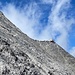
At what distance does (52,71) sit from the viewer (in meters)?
20.5

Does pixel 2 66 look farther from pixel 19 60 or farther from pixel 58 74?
pixel 58 74

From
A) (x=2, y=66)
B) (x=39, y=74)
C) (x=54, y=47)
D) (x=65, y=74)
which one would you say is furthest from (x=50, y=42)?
(x=2, y=66)

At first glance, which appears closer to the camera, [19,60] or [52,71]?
[19,60]

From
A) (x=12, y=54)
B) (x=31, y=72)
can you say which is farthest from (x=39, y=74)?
(x=12, y=54)

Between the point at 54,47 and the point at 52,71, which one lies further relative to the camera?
the point at 54,47

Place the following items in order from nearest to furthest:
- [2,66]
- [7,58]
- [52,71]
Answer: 1. [2,66]
2. [7,58]
3. [52,71]

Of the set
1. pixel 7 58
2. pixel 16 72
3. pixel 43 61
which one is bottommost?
pixel 16 72

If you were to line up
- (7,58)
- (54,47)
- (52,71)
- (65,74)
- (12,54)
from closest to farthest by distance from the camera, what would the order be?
1. (7,58)
2. (12,54)
3. (52,71)
4. (65,74)
5. (54,47)

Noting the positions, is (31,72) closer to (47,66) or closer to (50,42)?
(47,66)

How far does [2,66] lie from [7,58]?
1375 millimetres

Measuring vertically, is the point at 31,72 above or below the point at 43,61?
below

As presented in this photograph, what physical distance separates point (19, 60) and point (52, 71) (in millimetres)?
4885

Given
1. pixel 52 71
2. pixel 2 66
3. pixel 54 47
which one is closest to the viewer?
pixel 2 66

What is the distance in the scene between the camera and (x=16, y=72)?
14.9 metres
